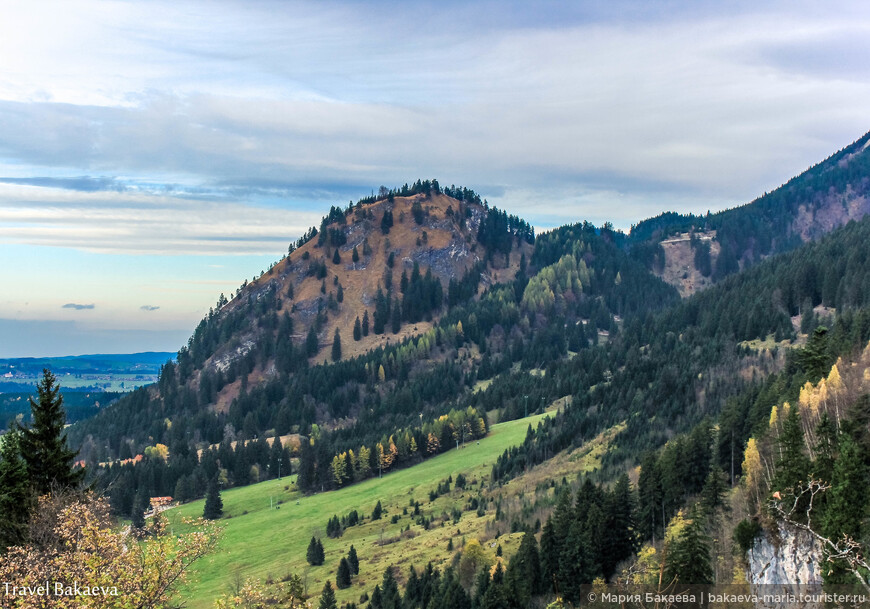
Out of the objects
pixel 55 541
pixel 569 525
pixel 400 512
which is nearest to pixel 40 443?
pixel 55 541

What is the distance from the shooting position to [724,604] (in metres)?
66.6

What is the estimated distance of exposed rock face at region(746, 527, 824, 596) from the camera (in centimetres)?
6838

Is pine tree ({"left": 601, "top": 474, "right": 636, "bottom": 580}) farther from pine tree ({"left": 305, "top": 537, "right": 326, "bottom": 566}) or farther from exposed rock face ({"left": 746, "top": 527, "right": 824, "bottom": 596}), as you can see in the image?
pine tree ({"left": 305, "top": 537, "right": 326, "bottom": 566})

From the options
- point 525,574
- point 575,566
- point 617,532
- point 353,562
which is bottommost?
point 353,562

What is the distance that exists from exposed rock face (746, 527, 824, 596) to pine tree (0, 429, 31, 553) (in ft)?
225

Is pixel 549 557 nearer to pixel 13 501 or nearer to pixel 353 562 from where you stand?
pixel 353 562

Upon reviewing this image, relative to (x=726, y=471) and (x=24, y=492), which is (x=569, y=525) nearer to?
(x=726, y=471)

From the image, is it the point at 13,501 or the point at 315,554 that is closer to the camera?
the point at 13,501

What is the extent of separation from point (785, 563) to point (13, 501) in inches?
2827

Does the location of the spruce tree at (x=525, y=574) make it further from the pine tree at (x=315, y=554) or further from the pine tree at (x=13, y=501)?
the pine tree at (x=13, y=501)

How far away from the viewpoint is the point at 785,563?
234 ft

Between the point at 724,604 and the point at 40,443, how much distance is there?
62930 millimetres

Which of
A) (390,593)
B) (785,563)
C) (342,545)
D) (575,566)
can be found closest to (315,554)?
(342,545)

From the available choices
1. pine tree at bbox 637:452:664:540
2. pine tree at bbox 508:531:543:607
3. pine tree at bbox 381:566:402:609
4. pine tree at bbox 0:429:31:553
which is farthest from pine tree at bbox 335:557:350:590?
pine tree at bbox 0:429:31:553
